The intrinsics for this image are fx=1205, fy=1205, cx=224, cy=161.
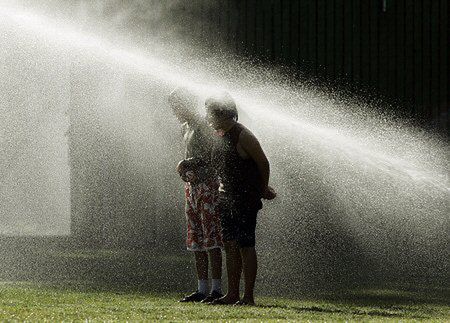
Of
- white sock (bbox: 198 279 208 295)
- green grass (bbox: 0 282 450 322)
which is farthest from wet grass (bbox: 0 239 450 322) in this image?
white sock (bbox: 198 279 208 295)

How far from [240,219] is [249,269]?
1.28 ft

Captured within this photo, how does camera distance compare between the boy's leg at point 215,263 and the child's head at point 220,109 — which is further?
the boy's leg at point 215,263

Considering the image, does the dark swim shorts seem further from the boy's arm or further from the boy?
the boy's arm

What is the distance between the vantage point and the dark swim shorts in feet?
30.5

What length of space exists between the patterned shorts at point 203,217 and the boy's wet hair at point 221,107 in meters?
0.63

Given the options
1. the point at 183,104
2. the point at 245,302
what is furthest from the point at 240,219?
the point at 183,104

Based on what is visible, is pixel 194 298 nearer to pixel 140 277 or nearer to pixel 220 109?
pixel 220 109

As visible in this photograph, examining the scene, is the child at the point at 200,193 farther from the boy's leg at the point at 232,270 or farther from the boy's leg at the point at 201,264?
the boy's leg at the point at 232,270

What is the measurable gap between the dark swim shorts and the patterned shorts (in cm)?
32

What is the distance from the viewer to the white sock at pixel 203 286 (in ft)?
32.1

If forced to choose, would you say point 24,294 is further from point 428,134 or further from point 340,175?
point 428,134

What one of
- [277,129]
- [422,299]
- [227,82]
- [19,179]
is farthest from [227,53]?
[19,179]

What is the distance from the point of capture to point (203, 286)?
32.1ft

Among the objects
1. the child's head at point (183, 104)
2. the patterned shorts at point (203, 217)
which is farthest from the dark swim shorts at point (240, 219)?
the child's head at point (183, 104)
